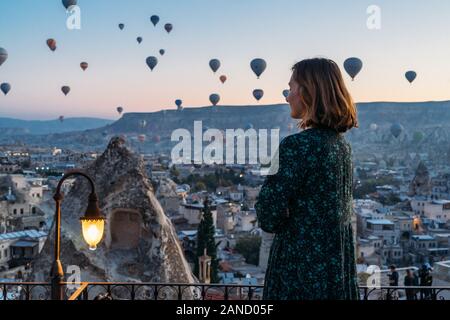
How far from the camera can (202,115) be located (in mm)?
74375

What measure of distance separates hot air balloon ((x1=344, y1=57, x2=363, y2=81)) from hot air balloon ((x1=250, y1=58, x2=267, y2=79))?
2757 millimetres

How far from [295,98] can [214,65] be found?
2165 centimetres

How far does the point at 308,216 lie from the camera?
1.61m

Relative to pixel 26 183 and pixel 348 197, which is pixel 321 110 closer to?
pixel 348 197

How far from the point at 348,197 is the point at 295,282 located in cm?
27

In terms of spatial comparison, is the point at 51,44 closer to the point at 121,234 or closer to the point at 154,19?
the point at 154,19

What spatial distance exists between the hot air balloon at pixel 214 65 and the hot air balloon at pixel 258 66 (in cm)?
454

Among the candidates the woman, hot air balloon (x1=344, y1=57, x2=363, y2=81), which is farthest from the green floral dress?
hot air balloon (x1=344, y1=57, x2=363, y2=81)

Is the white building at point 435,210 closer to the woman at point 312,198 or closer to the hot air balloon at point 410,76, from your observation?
the hot air balloon at point 410,76

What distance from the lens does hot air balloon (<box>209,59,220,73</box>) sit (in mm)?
23016

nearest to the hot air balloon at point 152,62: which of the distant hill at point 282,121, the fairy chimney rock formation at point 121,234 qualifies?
the fairy chimney rock formation at point 121,234

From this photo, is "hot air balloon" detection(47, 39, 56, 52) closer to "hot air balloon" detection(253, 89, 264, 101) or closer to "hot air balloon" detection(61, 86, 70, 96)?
"hot air balloon" detection(61, 86, 70, 96)

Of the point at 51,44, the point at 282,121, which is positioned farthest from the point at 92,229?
the point at 282,121
